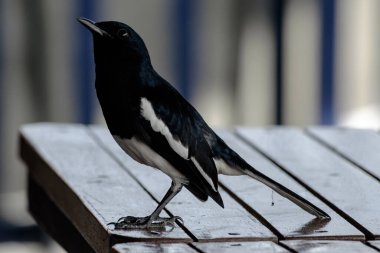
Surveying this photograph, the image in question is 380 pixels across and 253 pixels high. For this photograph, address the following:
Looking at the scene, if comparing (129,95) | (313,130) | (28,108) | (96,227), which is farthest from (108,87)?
(28,108)

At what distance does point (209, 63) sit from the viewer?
A: 7.21 m

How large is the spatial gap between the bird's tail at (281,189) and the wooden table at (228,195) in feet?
0.11

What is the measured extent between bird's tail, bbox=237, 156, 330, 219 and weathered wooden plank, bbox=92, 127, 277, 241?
0.31 ft

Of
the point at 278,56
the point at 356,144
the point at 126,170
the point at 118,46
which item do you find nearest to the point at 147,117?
the point at 118,46

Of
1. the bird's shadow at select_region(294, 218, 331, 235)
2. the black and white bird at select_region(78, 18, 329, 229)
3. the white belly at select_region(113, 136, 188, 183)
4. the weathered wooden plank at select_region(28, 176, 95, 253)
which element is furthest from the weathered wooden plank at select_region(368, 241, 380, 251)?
the weathered wooden plank at select_region(28, 176, 95, 253)

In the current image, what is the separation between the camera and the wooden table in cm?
316

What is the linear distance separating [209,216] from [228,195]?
287mm

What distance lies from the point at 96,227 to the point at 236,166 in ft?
1.19

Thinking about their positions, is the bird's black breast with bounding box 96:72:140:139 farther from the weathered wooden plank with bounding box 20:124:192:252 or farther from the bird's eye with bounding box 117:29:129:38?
the weathered wooden plank with bounding box 20:124:192:252

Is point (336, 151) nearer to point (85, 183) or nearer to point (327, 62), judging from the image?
point (85, 183)

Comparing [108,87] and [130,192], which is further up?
[108,87]

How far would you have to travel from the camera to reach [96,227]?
331 cm

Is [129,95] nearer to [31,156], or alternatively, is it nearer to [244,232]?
[244,232]

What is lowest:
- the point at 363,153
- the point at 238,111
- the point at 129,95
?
the point at 238,111
